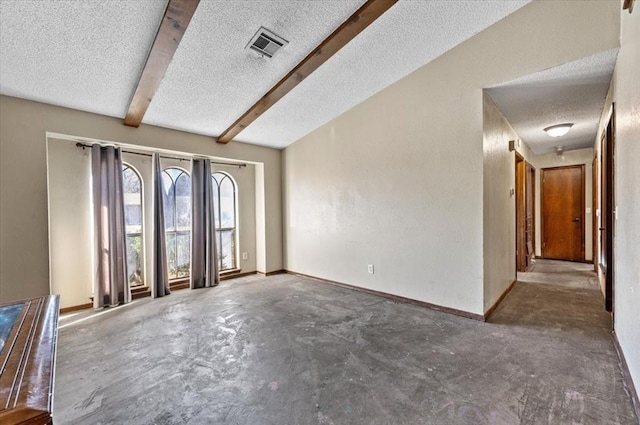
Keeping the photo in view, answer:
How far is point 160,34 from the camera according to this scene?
2227 mm

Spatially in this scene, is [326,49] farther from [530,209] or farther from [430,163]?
[530,209]

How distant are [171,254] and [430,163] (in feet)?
13.7

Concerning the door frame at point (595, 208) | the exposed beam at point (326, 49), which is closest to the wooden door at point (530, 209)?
the door frame at point (595, 208)

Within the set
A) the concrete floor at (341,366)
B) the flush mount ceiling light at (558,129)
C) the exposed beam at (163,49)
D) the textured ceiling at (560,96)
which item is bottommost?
the concrete floor at (341,366)

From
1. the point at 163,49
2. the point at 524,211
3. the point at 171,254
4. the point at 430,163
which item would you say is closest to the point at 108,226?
the point at 171,254

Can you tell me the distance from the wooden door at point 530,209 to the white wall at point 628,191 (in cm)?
342

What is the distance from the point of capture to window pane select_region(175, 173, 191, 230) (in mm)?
4609

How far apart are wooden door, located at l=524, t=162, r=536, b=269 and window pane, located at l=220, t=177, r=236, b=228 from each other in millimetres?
5581

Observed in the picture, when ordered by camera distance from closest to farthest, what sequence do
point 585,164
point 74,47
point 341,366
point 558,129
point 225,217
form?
1. point 341,366
2. point 74,47
3. point 558,129
4. point 225,217
5. point 585,164

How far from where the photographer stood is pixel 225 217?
5250mm

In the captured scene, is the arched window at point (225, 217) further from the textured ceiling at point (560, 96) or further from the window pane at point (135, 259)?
the textured ceiling at point (560, 96)

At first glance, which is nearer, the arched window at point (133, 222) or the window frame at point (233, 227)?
the arched window at point (133, 222)

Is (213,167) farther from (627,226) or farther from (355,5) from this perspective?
(627,226)

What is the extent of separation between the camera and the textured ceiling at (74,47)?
203 cm
